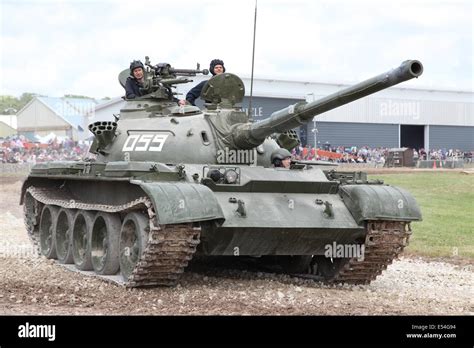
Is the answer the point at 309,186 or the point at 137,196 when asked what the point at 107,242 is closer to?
the point at 137,196

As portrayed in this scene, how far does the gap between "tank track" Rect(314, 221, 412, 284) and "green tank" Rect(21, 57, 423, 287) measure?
0.02m

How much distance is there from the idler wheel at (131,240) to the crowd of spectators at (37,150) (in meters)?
32.6

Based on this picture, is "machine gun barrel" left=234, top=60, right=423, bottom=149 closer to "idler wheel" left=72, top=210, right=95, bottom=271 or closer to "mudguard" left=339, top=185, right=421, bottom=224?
"mudguard" left=339, top=185, right=421, bottom=224

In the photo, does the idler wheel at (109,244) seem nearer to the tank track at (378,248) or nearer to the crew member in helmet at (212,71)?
the crew member in helmet at (212,71)

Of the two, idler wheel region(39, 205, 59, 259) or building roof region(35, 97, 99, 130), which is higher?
building roof region(35, 97, 99, 130)

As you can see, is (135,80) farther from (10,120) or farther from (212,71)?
(10,120)

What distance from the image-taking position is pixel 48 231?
18.1 m

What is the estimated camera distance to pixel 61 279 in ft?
47.6

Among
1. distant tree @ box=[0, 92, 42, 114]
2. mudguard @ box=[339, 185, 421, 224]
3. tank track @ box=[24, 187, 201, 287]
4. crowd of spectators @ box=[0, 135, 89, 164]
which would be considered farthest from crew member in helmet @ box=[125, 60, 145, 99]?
distant tree @ box=[0, 92, 42, 114]

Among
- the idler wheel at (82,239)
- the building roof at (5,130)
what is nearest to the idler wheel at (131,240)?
A: the idler wheel at (82,239)

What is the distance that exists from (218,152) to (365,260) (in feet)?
9.71

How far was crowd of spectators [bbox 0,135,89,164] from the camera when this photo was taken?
156 ft

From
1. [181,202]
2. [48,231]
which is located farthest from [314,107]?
[48,231]
